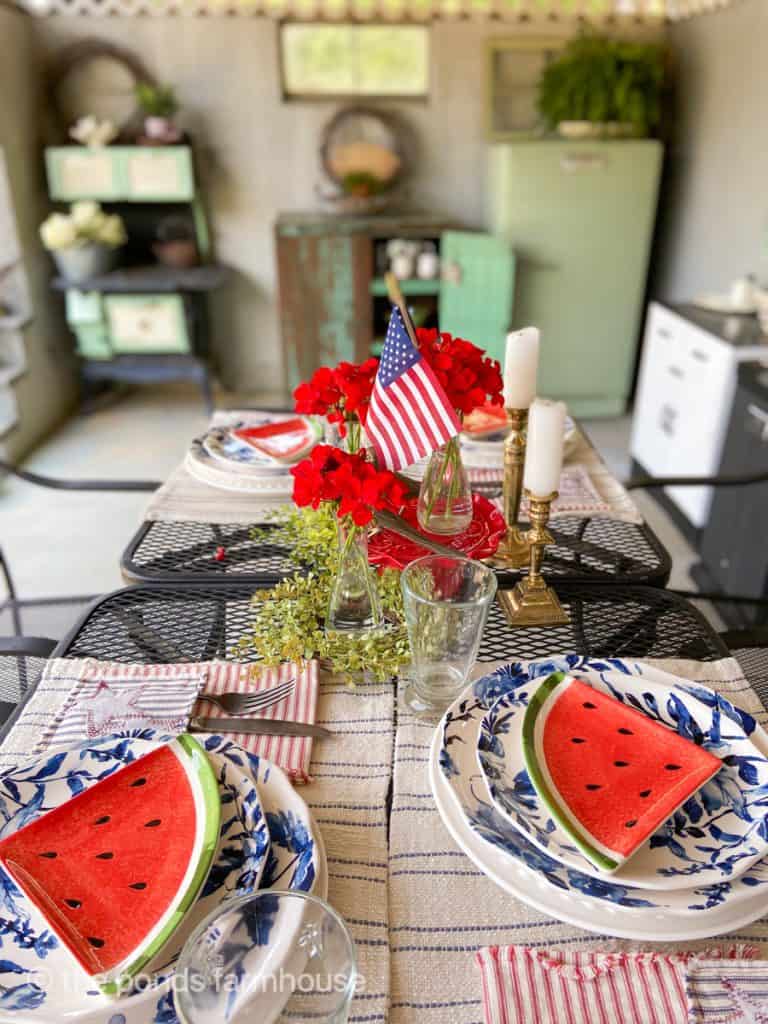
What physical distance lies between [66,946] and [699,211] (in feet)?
12.9

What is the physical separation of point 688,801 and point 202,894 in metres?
0.44

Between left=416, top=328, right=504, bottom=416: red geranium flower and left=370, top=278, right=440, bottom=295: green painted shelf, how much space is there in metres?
2.84

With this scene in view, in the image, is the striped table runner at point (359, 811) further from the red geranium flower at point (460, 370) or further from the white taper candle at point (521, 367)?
the white taper candle at point (521, 367)

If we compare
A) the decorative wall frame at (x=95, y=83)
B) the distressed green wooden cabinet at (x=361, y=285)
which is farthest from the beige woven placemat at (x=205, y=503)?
the decorative wall frame at (x=95, y=83)

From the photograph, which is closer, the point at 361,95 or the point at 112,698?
the point at 112,698

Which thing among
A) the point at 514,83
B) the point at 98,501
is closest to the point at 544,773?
the point at 98,501

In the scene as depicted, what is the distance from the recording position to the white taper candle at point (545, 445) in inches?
38.7

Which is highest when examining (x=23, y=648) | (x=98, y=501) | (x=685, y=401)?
(x=23, y=648)

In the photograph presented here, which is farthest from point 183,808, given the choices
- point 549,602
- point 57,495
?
point 57,495

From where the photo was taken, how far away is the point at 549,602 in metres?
1.05

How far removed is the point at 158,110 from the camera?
3.60 meters

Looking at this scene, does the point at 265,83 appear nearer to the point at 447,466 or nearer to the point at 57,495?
the point at 57,495

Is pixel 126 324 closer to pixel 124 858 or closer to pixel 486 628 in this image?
pixel 486 628

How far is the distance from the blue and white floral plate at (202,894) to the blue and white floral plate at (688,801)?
0.19 meters
